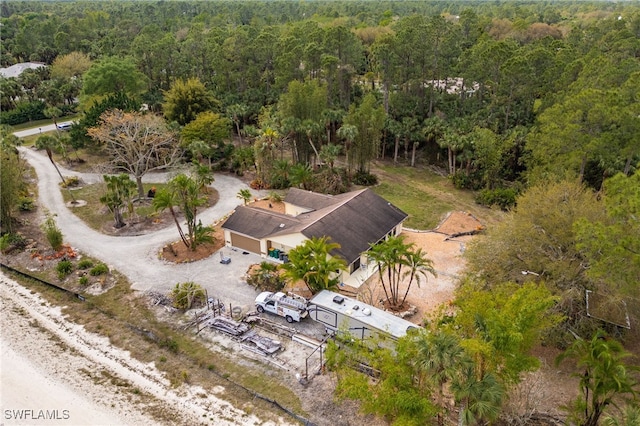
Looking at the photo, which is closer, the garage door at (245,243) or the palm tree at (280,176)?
the garage door at (245,243)

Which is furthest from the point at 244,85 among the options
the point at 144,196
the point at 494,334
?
the point at 494,334

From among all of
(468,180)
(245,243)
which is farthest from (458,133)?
(245,243)

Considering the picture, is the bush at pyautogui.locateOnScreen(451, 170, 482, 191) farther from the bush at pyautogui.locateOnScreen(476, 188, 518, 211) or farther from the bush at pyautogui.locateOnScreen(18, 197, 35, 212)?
the bush at pyautogui.locateOnScreen(18, 197, 35, 212)

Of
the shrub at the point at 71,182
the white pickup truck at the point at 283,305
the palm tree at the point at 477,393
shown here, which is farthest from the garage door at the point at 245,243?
the shrub at the point at 71,182

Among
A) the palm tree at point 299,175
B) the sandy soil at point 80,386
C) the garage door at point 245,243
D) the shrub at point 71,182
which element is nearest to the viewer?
the sandy soil at point 80,386

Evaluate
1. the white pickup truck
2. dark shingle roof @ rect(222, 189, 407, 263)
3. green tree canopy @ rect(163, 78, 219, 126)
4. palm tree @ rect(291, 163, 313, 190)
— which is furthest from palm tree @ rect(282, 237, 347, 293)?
green tree canopy @ rect(163, 78, 219, 126)

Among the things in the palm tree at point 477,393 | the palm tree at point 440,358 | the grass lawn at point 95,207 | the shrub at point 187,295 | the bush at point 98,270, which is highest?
the palm tree at point 440,358

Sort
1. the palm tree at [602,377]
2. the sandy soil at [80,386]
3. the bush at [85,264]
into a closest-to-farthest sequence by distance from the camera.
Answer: the palm tree at [602,377] < the sandy soil at [80,386] < the bush at [85,264]

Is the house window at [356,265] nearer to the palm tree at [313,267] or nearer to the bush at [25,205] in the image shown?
the palm tree at [313,267]

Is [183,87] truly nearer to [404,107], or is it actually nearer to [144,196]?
[144,196]
